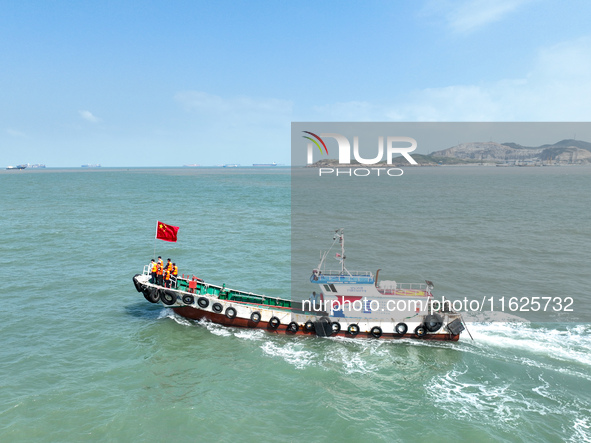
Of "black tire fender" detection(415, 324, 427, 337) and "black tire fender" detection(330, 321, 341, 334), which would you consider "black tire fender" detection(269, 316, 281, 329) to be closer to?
"black tire fender" detection(330, 321, 341, 334)

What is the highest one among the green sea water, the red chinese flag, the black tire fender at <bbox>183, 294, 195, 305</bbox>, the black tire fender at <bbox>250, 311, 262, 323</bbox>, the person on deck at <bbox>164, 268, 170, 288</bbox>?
the red chinese flag

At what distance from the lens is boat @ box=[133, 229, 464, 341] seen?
23.9 m

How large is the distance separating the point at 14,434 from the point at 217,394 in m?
7.88

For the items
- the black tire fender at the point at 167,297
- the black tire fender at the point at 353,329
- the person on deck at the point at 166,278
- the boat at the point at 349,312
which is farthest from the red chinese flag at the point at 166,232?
the black tire fender at the point at 353,329

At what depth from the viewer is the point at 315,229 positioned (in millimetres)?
54719

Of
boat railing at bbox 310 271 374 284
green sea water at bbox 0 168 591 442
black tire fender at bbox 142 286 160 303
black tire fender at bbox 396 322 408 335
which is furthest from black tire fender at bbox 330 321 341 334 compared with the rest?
black tire fender at bbox 142 286 160 303

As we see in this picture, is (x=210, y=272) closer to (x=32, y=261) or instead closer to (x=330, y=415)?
(x=32, y=261)

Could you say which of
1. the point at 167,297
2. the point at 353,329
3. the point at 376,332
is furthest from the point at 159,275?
the point at 376,332

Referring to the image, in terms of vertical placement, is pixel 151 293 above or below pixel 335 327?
above

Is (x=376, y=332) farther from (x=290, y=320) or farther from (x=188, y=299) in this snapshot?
(x=188, y=299)

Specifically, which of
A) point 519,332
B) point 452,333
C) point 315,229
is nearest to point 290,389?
point 452,333

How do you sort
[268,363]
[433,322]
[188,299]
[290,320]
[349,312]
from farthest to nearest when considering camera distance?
[188,299] → [349,312] → [290,320] → [433,322] → [268,363]

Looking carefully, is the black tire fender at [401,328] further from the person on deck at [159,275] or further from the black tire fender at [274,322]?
the person on deck at [159,275]

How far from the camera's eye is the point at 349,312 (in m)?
24.2
